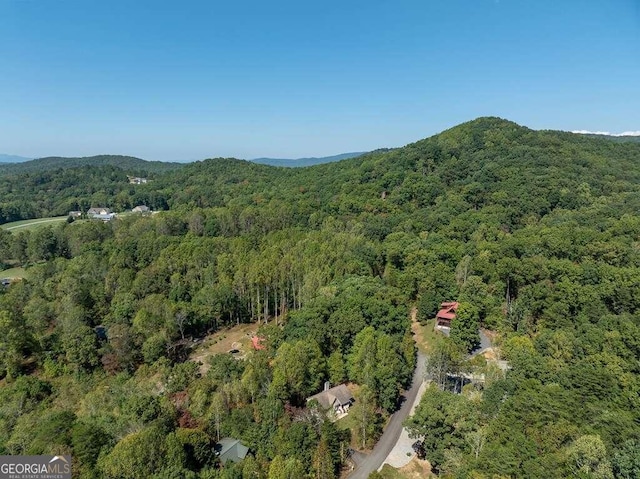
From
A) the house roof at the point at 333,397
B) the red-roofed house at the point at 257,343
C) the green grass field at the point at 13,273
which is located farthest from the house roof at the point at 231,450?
the green grass field at the point at 13,273

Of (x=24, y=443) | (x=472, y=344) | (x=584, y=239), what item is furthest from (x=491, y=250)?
(x=24, y=443)

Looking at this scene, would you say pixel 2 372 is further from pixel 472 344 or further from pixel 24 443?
pixel 472 344

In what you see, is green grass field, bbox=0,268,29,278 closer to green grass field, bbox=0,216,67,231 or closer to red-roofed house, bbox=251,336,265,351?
green grass field, bbox=0,216,67,231

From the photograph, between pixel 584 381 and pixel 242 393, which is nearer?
pixel 584 381

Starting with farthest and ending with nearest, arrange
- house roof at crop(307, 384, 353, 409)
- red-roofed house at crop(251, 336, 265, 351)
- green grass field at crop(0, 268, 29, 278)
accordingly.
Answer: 1. green grass field at crop(0, 268, 29, 278)
2. red-roofed house at crop(251, 336, 265, 351)
3. house roof at crop(307, 384, 353, 409)
